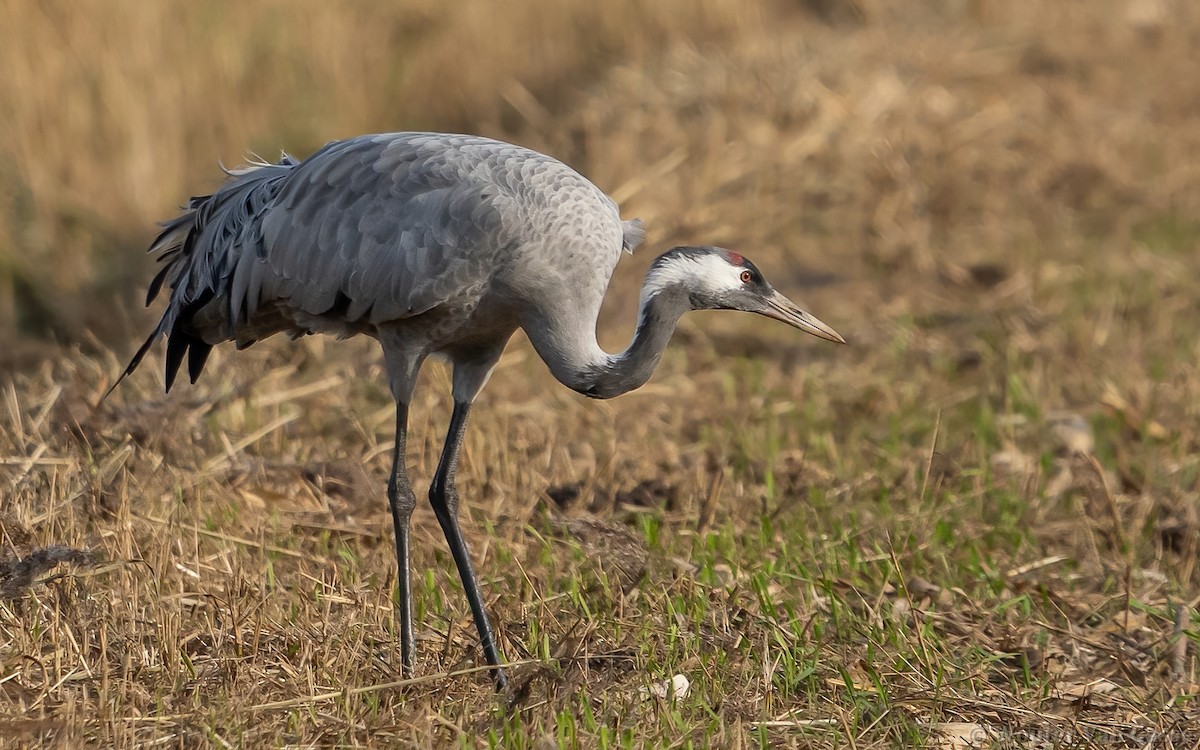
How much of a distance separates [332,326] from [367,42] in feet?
20.6

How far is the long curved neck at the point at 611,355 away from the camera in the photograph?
399cm

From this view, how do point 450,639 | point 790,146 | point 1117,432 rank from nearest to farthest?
point 450,639
point 1117,432
point 790,146

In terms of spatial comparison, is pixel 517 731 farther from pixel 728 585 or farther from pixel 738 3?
pixel 738 3

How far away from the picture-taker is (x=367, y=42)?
10367 millimetres

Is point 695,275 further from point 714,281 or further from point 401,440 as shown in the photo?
point 401,440

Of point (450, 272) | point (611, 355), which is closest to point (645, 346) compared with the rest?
point (611, 355)

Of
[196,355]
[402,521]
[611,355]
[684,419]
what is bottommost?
[684,419]

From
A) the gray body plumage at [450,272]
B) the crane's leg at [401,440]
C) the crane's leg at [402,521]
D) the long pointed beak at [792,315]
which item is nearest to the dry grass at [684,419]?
the crane's leg at [402,521]

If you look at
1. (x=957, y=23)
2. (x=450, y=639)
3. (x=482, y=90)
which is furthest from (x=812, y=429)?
(x=957, y=23)

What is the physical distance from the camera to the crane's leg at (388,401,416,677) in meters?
3.99

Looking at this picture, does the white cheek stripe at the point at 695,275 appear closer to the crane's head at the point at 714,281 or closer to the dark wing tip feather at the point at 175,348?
the crane's head at the point at 714,281

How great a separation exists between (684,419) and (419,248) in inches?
91.4

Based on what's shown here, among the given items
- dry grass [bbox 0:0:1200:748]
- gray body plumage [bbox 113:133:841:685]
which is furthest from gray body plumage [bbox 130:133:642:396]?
dry grass [bbox 0:0:1200:748]

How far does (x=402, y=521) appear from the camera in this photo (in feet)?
14.2
